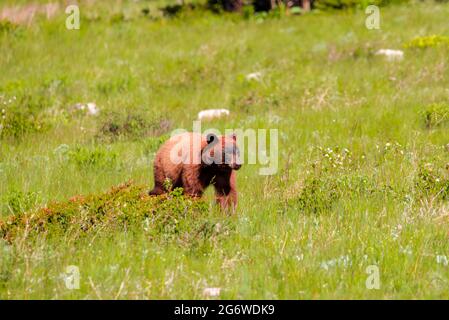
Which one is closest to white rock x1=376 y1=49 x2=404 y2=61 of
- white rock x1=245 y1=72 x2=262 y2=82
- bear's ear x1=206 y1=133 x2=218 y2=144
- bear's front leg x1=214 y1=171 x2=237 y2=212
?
white rock x1=245 y1=72 x2=262 y2=82

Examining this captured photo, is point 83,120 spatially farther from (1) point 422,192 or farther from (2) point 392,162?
(1) point 422,192

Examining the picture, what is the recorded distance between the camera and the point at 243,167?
9.99 m

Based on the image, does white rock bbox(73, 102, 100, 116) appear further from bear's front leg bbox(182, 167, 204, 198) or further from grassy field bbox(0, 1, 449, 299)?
bear's front leg bbox(182, 167, 204, 198)

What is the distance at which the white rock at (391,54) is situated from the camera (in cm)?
1666

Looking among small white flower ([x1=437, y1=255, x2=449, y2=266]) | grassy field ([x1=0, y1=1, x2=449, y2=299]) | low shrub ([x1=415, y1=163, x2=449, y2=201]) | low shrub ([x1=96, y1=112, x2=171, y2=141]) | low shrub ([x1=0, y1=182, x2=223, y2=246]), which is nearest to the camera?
grassy field ([x1=0, y1=1, x2=449, y2=299])

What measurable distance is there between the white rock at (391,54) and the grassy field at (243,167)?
19 centimetres

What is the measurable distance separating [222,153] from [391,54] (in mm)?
10265

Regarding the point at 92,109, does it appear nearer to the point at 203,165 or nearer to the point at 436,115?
the point at 436,115

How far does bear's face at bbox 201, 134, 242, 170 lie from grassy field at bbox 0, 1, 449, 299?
54cm

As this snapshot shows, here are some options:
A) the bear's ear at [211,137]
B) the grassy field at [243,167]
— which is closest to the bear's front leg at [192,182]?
the bear's ear at [211,137]

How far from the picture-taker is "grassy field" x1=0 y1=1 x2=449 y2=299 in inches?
225

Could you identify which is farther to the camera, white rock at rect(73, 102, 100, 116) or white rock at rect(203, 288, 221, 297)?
white rock at rect(73, 102, 100, 116)

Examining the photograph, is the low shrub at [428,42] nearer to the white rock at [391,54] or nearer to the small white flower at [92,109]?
the white rock at [391,54]
